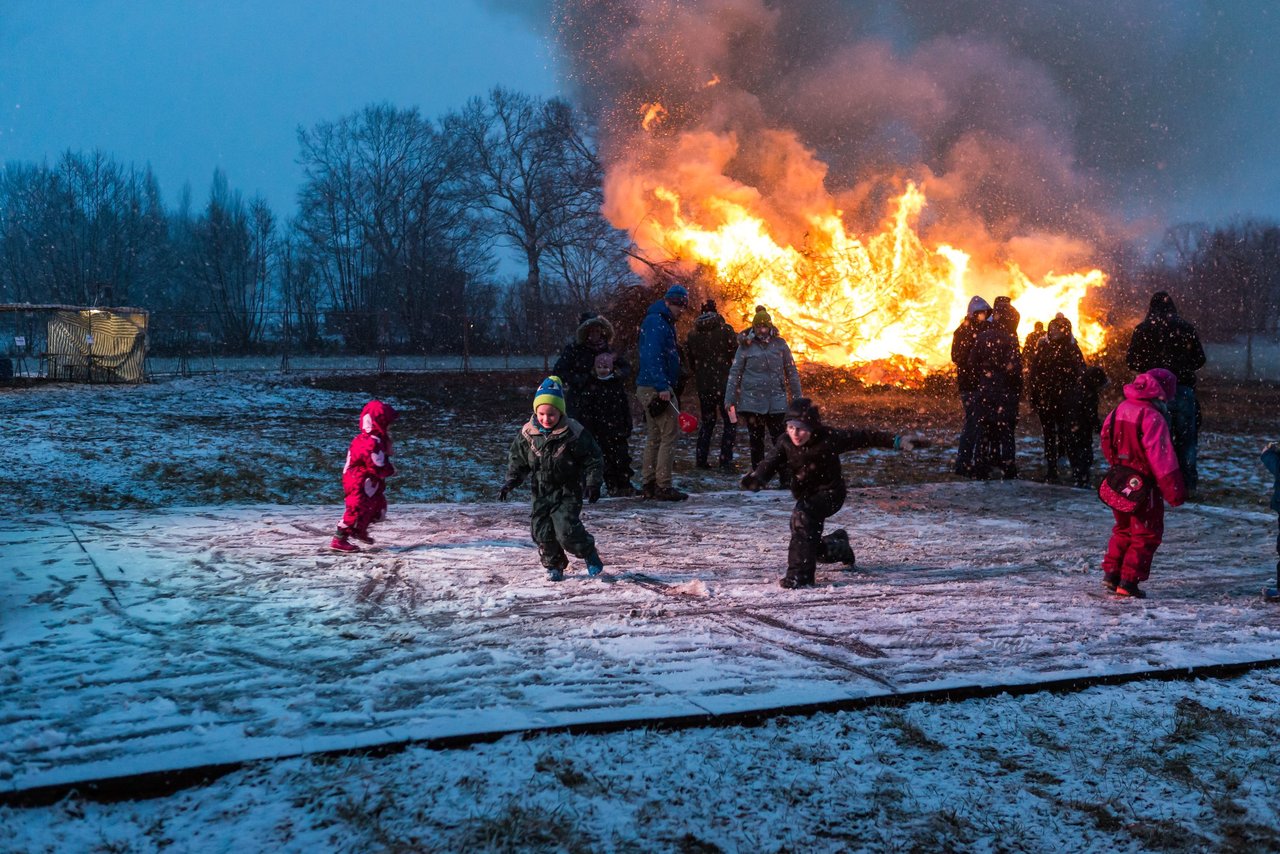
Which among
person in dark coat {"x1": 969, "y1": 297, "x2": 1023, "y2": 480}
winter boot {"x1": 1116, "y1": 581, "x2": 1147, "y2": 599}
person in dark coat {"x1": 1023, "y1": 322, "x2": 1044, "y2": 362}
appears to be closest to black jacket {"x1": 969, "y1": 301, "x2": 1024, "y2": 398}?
person in dark coat {"x1": 969, "y1": 297, "x2": 1023, "y2": 480}

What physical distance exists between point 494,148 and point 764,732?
42.6 m

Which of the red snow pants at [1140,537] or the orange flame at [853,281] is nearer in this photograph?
the red snow pants at [1140,537]

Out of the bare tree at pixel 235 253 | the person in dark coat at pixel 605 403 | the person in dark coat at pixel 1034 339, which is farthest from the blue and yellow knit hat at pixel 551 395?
the bare tree at pixel 235 253

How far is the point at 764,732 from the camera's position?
13.2ft

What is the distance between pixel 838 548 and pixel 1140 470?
1.84 meters

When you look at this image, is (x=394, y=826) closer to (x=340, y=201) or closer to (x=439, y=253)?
(x=439, y=253)

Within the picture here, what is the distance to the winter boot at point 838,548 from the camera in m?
6.93

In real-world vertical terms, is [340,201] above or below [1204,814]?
above

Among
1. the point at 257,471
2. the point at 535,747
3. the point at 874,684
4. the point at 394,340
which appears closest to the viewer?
the point at 535,747

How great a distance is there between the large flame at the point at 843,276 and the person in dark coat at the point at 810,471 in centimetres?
1755

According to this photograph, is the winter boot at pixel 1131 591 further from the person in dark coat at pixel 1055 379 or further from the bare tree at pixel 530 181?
the bare tree at pixel 530 181

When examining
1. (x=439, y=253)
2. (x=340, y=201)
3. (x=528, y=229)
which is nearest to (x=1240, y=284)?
(x=528, y=229)

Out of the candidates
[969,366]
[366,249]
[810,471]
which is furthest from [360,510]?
[366,249]

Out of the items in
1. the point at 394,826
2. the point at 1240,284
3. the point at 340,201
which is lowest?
the point at 394,826
